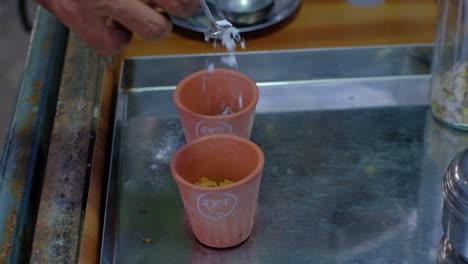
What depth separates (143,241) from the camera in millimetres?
605

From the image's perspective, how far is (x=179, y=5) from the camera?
64cm

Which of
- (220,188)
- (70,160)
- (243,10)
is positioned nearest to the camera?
(220,188)

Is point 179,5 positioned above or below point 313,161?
above

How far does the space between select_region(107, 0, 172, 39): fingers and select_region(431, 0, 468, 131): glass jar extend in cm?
30

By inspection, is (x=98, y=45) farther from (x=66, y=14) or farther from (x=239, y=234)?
(x=239, y=234)

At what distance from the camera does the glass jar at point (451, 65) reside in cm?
70

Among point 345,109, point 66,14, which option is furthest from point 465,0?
point 66,14

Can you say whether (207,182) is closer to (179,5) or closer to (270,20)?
(179,5)

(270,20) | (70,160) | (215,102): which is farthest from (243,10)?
(70,160)

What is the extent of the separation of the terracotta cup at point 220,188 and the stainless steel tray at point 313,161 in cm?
2

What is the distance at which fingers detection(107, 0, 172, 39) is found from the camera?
1.92 ft

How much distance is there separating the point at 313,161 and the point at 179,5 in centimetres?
20

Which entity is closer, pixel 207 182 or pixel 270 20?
pixel 207 182

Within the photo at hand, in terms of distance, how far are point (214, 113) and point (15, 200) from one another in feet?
0.67
